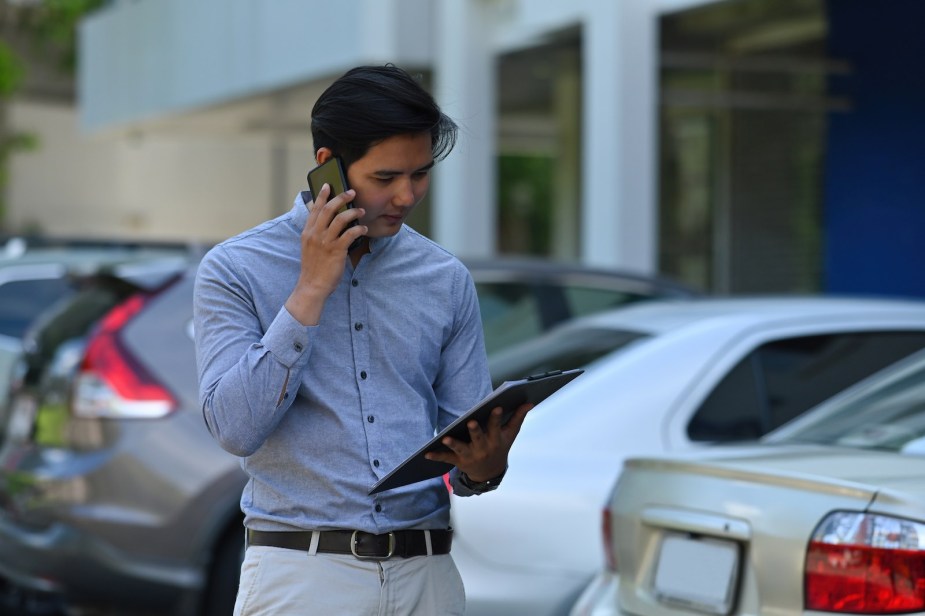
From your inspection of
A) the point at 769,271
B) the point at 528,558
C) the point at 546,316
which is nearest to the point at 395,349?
the point at 528,558

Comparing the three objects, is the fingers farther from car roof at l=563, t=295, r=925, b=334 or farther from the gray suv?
the gray suv

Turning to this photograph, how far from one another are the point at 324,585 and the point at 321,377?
36 cm

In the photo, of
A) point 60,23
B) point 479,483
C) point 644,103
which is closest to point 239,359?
point 479,483

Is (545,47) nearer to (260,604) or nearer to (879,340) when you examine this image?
(879,340)

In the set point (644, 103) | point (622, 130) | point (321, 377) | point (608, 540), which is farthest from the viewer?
point (644, 103)

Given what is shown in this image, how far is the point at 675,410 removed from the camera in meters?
5.02

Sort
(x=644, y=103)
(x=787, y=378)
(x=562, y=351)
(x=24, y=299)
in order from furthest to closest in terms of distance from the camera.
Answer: (x=644, y=103), (x=24, y=299), (x=562, y=351), (x=787, y=378)

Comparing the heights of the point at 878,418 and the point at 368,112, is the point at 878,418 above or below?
below

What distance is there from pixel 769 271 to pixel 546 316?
8094 millimetres

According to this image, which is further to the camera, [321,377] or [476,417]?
[321,377]

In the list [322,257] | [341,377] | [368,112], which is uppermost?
[368,112]

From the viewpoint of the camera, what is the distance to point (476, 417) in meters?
2.65

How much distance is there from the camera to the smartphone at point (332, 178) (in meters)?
2.69

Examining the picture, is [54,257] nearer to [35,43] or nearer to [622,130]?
→ [622,130]
